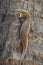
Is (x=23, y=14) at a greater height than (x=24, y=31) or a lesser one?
greater

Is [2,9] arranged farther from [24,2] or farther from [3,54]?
[3,54]

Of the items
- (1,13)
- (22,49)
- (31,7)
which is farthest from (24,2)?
(22,49)

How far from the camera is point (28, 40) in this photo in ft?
17.3

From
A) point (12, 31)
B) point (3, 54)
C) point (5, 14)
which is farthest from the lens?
point (5, 14)

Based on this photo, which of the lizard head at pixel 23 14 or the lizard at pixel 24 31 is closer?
the lizard at pixel 24 31

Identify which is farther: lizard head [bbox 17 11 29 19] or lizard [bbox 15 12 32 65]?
lizard head [bbox 17 11 29 19]

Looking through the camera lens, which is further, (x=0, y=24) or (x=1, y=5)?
(x=1, y=5)

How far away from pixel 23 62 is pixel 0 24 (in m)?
1.12

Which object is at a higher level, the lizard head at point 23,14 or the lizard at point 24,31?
the lizard head at point 23,14

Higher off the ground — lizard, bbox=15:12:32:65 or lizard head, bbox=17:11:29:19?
lizard head, bbox=17:11:29:19

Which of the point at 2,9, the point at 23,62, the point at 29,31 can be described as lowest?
the point at 23,62

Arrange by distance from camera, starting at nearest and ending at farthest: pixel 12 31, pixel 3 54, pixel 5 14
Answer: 1. pixel 3 54
2. pixel 12 31
3. pixel 5 14

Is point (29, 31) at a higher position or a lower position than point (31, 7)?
lower

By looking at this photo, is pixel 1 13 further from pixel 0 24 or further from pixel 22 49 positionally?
pixel 22 49
